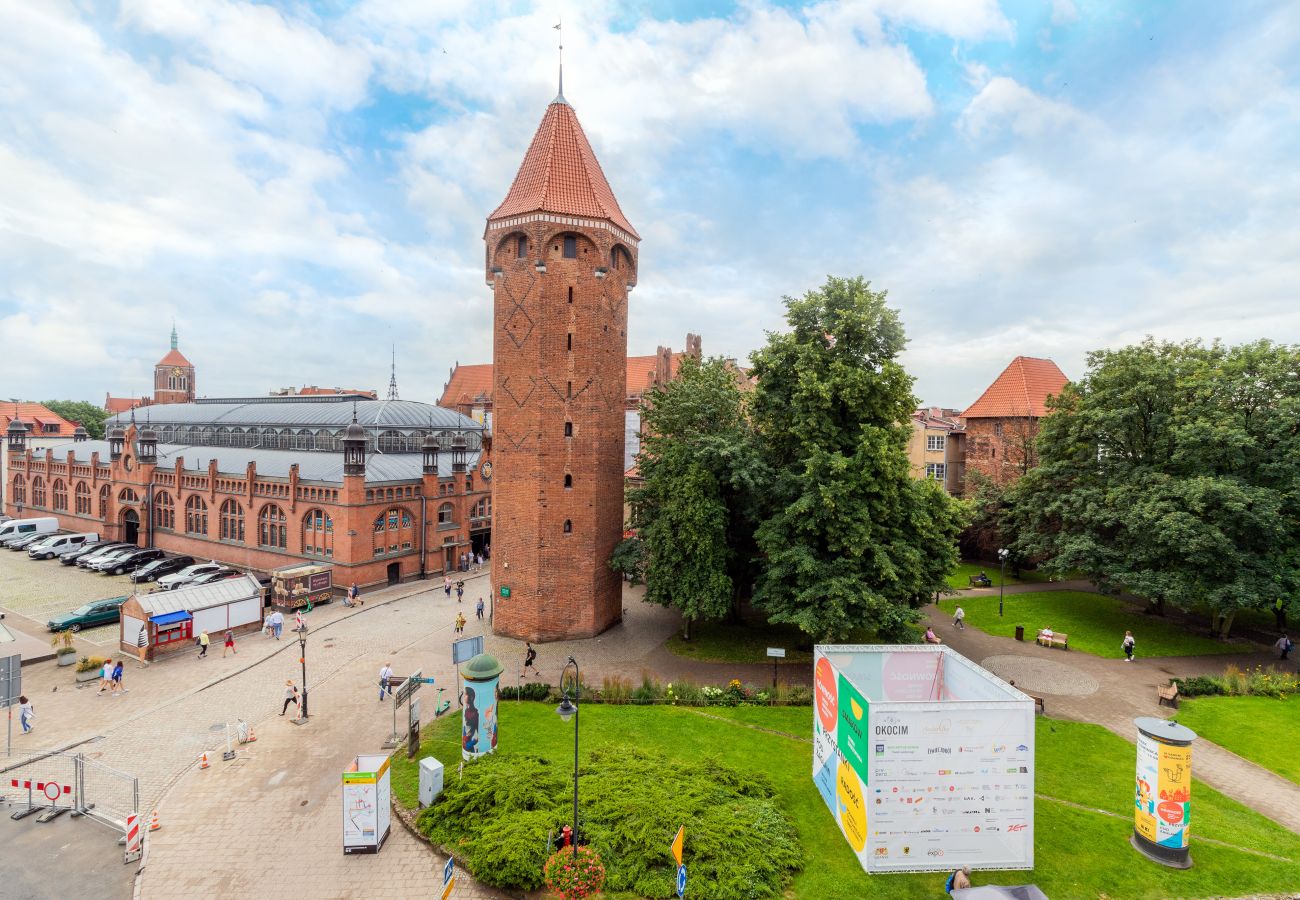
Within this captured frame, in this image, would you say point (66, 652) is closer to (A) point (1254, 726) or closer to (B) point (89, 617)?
(B) point (89, 617)

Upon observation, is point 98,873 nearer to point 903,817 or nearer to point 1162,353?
point 903,817

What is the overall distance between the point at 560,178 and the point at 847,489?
16183mm

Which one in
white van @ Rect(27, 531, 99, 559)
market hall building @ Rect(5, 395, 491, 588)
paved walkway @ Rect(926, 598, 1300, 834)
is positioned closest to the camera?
paved walkway @ Rect(926, 598, 1300, 834)

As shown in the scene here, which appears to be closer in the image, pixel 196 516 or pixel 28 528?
pixel 196 516

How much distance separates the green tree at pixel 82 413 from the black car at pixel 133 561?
7018cm

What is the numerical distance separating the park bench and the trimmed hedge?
17.0 meters

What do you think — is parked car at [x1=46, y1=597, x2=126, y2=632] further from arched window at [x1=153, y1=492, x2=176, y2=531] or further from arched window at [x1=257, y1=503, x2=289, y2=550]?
arched window at [x1=153, y1=492, x2=176, y2=531]

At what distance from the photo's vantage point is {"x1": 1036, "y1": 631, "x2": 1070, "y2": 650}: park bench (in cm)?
2391

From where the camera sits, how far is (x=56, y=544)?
132 ft

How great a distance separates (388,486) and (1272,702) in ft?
121

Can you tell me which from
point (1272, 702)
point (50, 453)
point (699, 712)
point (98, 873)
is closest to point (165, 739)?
point (98, 873)

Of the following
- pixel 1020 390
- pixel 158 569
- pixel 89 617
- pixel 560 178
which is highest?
pixel 560 178

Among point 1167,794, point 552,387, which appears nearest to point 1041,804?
point 1167,794

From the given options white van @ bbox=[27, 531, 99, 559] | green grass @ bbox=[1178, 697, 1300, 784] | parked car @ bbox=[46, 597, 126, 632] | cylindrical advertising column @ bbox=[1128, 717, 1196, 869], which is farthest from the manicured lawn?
white van @ bbox=[27, 531, 99, 559]
